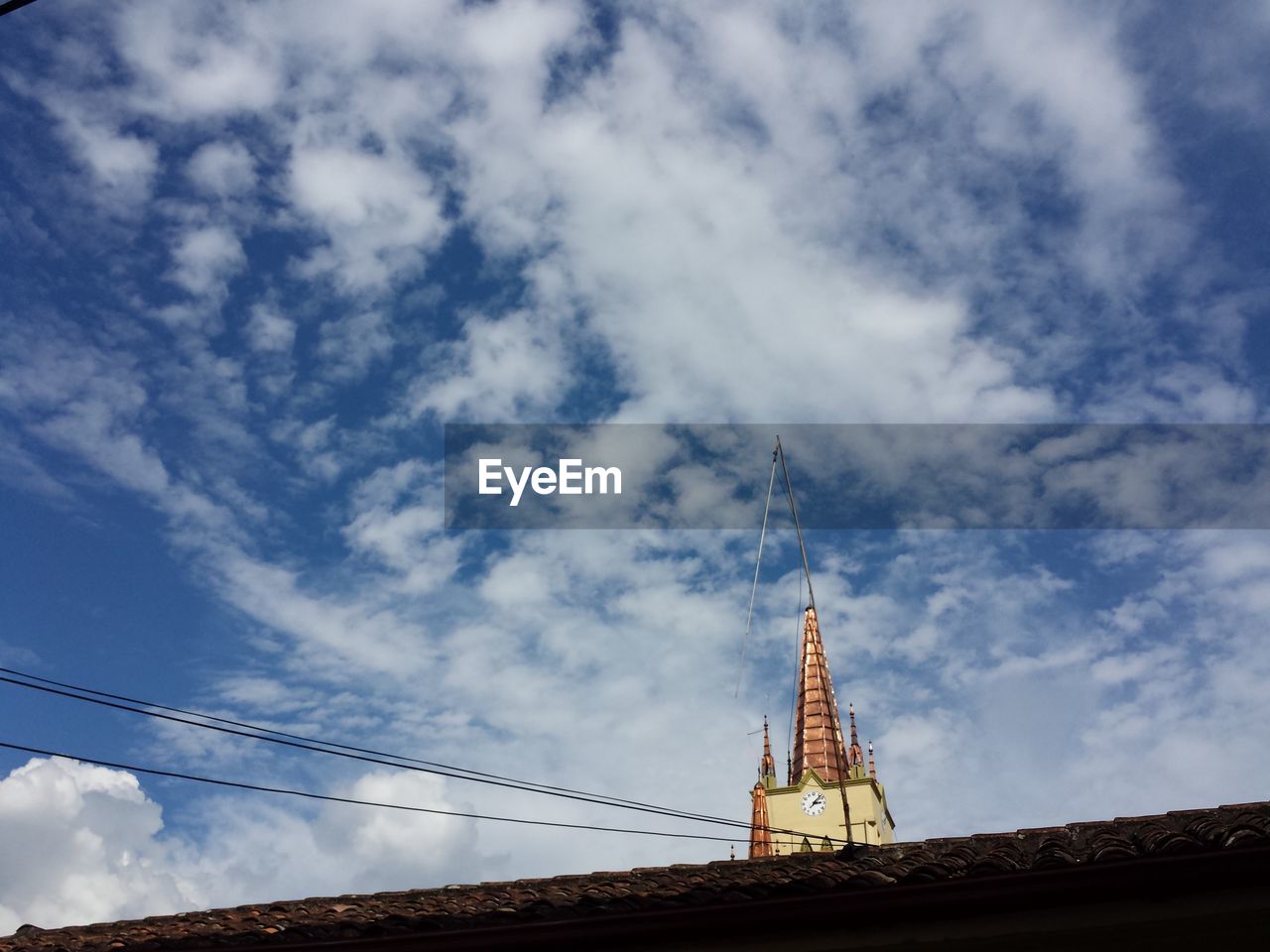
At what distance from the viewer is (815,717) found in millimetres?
43188

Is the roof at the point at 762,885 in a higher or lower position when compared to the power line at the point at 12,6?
lower

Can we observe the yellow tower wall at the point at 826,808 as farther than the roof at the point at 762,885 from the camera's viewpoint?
Yes

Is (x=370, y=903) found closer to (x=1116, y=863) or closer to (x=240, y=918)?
(x=240, y=918)

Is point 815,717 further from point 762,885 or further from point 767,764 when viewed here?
point 762,885

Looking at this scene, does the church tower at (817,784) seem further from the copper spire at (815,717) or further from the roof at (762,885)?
the roof at (762,885)

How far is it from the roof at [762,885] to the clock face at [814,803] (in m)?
33.0

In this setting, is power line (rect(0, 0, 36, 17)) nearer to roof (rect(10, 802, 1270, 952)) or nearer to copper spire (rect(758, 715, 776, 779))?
roof (rect(10, 802, 1270, 952))

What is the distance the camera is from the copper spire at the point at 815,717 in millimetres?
41375

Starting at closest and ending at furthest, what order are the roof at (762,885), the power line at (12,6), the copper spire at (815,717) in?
the power line at (12,6) < the roof at (762,885) < the copper spire at (815,717)

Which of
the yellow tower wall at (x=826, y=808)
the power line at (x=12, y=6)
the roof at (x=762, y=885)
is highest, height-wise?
the power line at (x=12, y=6)

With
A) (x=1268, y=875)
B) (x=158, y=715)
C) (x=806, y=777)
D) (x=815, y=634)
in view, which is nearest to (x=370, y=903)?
(x=158, y=715)

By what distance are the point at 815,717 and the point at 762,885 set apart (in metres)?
38.5

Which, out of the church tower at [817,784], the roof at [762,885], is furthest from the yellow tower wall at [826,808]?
the roof at [762,885]

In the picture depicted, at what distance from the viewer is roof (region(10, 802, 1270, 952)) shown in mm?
5652
